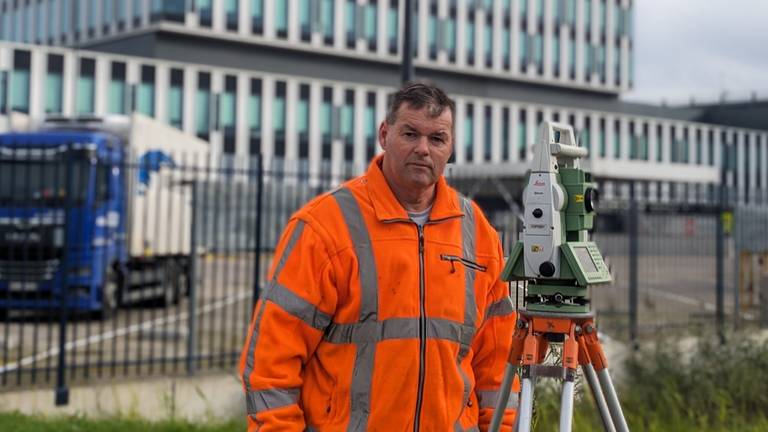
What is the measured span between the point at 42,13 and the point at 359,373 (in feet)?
219

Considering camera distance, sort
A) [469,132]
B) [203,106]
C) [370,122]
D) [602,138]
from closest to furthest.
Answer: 1. [203,106]
2. [370,122]
3. [469,132]
4. [602,138]

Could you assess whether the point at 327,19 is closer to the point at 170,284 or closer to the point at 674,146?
the point at 674,146

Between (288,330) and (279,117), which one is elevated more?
(279,117)

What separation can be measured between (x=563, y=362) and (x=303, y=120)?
55.7m

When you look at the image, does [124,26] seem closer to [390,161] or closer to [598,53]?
[598,53]

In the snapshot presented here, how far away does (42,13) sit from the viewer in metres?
63.5

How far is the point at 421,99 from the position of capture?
116 inches

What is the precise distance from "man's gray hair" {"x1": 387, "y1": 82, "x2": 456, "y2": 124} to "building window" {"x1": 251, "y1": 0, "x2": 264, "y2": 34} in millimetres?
56357

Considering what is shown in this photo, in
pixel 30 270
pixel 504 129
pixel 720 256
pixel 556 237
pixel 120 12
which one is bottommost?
pixel 30 270

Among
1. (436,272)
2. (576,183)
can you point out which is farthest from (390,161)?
(576,183)

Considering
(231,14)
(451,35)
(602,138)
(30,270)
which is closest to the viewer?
(30,270)

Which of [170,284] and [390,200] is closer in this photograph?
[390,200]

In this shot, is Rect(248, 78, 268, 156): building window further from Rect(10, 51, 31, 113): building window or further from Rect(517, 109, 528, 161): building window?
Rect(517, 109, 528, 161): building window

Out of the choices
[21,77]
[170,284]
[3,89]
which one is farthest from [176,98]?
[170,284]
